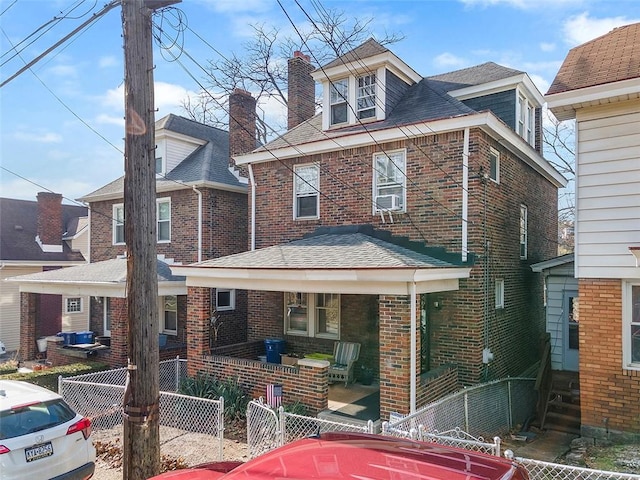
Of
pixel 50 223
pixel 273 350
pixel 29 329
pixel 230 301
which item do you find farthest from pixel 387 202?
pixel 50 223

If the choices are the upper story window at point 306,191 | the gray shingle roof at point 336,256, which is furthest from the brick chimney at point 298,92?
the gray shingle roof at point 336,256

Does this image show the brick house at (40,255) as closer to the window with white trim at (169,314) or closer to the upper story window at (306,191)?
the window with white trim at (169,314)

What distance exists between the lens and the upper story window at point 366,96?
12.4 metres

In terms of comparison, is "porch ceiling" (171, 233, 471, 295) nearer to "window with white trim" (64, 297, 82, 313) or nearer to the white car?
the white car

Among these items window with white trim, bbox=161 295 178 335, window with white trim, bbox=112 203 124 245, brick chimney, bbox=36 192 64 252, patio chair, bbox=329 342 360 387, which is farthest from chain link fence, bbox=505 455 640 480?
brick chimney, bbox=36 192 64 252

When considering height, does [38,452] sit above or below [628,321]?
below

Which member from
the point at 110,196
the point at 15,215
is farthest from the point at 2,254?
the point at 110,196

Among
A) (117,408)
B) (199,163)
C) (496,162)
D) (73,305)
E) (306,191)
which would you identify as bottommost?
(117,408)

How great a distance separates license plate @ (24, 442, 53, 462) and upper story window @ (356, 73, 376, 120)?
10.1 m

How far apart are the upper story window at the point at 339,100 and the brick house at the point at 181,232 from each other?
3.72 m

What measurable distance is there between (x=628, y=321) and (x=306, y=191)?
8.20 m

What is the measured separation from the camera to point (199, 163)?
660 inches

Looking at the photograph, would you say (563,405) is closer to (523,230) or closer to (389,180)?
(523,230)

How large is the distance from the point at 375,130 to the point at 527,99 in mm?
5058
